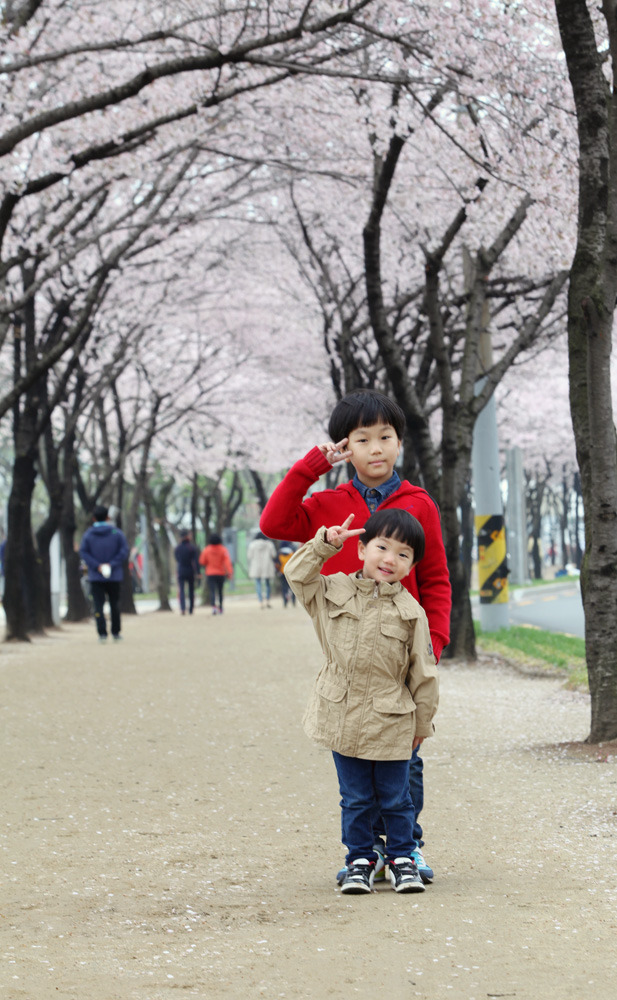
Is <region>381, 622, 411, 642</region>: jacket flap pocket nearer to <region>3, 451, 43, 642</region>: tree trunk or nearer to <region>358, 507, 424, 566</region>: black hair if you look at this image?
<region>358, 507, 424, 566</region>: black hair

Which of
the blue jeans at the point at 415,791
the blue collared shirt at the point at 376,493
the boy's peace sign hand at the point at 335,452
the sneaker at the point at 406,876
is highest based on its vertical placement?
the boy's peace sign hand at the point at 335,452

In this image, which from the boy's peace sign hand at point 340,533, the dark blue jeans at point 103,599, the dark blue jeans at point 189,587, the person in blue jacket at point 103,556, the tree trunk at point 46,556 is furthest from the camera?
the dark blue jeans at point 189,587

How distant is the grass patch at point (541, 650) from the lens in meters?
13.4

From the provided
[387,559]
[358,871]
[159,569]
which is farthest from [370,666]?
[159,569]

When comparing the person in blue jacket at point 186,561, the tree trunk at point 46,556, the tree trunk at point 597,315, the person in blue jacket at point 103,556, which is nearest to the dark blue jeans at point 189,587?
the person in blue jacket at point 186,561

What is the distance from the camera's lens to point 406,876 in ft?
14.5

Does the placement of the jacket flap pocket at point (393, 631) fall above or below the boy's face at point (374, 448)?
below

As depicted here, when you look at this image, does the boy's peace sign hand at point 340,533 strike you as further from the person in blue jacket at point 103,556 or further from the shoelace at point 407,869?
the person in blue jacket at point 103,556

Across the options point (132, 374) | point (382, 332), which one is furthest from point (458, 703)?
point (132, 374)

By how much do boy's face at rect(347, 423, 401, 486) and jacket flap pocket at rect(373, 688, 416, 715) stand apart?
31.0 inches

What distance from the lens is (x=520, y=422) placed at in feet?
151

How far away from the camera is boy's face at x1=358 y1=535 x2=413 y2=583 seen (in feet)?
14.1

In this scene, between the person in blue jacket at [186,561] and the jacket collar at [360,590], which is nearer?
the jacket collar at [360,590]

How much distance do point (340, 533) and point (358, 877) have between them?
3.95 feet
